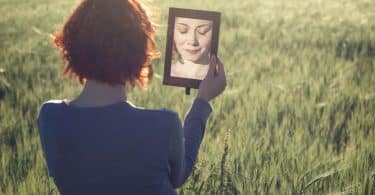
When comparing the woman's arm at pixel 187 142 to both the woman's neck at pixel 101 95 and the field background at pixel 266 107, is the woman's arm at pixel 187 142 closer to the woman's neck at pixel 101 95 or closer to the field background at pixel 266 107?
the woman's neck at pixel 101 95

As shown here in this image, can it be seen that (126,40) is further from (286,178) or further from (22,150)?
(22,150)

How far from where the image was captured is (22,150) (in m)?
2.71

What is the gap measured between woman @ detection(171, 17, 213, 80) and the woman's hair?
0.28m

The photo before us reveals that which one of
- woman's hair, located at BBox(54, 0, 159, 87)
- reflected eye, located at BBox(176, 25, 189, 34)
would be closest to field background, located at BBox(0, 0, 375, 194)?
woman's hair, located at BBox(54, 0, 159, 87)

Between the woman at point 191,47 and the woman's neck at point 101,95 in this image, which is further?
the woman at point 191,47

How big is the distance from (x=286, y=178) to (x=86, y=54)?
3.69 feet

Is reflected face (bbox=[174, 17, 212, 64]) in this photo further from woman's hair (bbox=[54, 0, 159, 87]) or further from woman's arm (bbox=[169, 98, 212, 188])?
woman's hair (bbox=[54, 0, 159, 87])

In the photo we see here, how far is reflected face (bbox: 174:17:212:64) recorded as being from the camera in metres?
1.75

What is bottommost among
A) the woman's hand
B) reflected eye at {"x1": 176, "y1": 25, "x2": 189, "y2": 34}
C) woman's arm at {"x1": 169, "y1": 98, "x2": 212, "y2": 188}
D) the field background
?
the field background

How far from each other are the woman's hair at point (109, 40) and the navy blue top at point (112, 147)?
0.08 metres

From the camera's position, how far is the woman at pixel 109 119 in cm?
142

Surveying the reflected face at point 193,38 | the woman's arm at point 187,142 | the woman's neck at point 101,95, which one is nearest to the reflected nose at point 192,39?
the reflected face at point 193,38

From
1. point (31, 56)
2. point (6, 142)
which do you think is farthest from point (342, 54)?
point (6, 142)

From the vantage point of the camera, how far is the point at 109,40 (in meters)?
1.42
